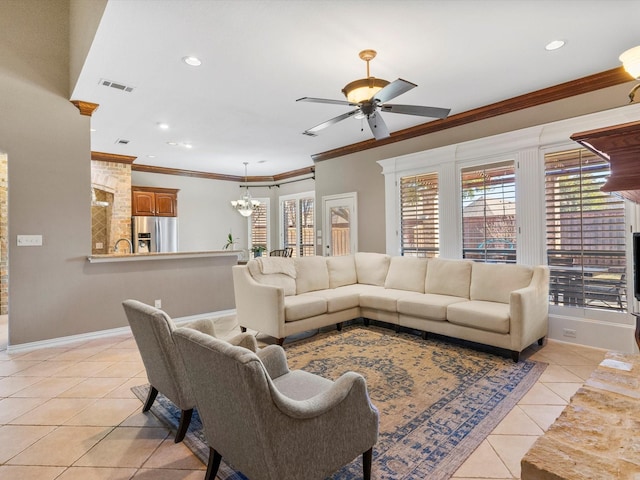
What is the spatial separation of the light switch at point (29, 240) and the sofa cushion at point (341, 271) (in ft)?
11.7

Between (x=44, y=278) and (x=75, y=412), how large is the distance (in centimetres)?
222

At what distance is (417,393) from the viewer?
2662 mm

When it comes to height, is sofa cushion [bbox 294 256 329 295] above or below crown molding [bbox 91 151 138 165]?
below

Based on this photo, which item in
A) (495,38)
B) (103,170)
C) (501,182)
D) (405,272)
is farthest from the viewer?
(103,170)

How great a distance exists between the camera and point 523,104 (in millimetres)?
4133

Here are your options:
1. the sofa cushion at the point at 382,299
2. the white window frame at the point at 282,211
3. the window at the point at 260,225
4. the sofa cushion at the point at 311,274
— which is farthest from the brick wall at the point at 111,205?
the sofa cushion at the point at 382,299

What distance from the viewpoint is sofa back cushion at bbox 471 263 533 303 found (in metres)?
3.79

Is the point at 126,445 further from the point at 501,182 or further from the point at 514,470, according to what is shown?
the point at 501,182

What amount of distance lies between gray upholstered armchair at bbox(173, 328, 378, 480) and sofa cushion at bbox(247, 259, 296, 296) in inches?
107

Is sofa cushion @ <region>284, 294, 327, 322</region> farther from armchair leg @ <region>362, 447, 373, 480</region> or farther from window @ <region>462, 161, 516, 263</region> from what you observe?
armchair leg @ <region>362, 447, 373, 480</region>

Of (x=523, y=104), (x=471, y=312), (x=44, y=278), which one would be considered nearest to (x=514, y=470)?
(x=471, y=312)

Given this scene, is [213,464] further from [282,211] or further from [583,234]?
[282,211]

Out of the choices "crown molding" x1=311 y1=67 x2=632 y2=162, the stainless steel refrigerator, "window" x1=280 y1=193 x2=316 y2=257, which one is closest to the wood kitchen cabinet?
the stainless steel refrigerator

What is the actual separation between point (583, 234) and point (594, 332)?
1038mm
